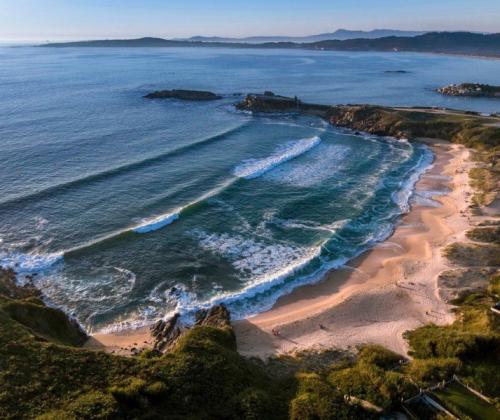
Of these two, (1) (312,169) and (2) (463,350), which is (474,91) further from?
(2) (463,350)

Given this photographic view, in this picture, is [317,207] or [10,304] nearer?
[10,304]

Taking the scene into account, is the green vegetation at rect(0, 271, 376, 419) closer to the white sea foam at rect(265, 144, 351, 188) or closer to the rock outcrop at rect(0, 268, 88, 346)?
the rock outcrop at rect(0, 268, 88, 346)

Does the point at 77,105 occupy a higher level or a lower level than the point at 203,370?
higher

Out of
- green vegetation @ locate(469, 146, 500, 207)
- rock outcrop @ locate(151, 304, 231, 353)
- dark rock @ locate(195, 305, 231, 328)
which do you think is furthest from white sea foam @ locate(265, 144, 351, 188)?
rock outcrop @ locate(151, 304, 231, 353)

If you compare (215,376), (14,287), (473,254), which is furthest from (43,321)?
(473,254)

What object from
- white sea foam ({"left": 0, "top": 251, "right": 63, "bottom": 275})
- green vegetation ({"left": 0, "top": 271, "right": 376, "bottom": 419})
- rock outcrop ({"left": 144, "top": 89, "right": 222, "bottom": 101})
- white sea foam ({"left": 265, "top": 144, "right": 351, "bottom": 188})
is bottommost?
white sea foam ({"left": 0, "top": 251, "right": 63, "bottom": 275})

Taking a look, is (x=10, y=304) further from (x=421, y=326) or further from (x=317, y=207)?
(x=317, y=207)

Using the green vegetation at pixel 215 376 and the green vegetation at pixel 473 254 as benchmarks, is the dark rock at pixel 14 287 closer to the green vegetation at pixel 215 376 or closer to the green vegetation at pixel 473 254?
the green vegetation at pixel 215 376

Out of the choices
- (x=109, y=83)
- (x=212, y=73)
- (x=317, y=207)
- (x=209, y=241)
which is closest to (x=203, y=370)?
(x=209, y=241)
